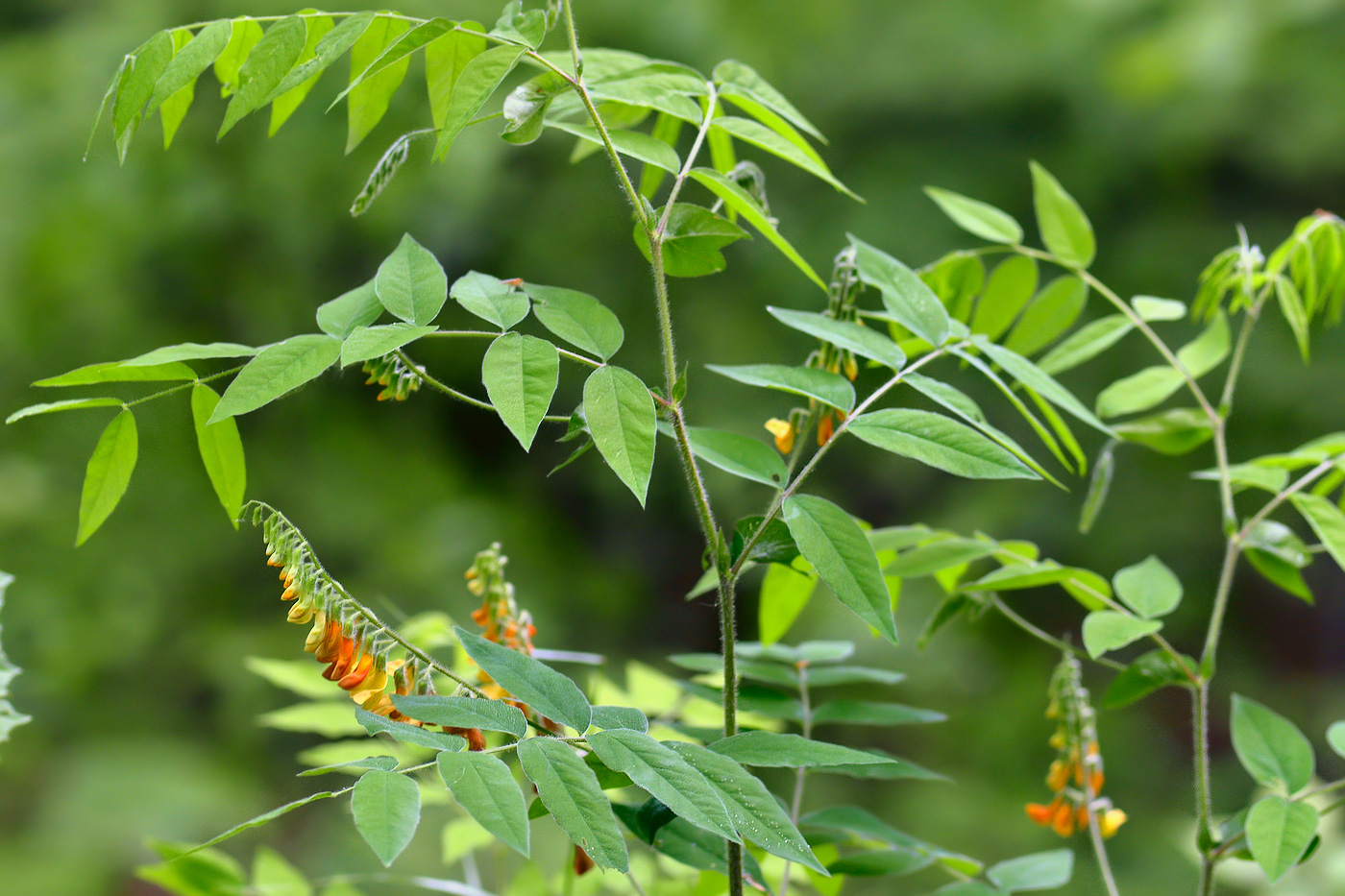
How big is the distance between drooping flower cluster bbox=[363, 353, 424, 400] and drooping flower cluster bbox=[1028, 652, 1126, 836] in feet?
1.16

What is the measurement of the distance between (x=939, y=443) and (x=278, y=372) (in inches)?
9.3

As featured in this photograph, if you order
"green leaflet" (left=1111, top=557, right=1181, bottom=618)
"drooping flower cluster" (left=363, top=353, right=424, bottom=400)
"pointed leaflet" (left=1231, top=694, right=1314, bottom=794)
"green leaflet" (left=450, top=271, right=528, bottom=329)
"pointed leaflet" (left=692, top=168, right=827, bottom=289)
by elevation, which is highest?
"pointed leaflet" (left=692, top=168, right=827, bottom=289)

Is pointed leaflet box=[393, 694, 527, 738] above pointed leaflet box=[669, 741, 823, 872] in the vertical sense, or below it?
above

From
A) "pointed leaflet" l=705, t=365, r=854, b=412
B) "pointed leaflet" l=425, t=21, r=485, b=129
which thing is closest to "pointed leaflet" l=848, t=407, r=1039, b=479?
"pointed leaflet" l=705, t=365, r=854, b=412

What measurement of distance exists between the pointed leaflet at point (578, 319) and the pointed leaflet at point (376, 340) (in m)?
0.05

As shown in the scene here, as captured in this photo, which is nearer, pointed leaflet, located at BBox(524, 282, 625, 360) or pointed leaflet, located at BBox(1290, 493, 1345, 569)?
pointed leaflet, located at BBox(524, 282, 625, 360)

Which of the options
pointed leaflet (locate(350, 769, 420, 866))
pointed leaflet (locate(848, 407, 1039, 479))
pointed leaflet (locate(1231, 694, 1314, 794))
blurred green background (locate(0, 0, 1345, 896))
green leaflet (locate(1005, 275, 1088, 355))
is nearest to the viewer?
pointed leaflet (locate(350, 769, 420, 866))

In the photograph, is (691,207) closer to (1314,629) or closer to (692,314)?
(692,314)

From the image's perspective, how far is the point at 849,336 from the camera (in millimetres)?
417

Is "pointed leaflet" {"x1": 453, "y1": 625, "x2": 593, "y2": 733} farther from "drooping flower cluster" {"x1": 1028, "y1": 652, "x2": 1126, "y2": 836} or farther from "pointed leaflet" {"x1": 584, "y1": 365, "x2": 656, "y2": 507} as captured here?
"drooping flower cluster" {"x1": 1028, "y1": 652, "x2": 1126, "y2": 836}

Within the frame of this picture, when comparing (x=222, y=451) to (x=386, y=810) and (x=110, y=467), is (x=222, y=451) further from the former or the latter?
(x=386, y=810)

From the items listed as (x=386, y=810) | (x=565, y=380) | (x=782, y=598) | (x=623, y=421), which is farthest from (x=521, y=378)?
(x=565, y=380)

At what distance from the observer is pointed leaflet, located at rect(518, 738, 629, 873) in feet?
0.90

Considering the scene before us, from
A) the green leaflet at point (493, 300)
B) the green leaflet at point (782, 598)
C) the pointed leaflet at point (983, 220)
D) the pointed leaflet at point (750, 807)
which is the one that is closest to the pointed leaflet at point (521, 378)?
the green leaflet at point (493, 300)
